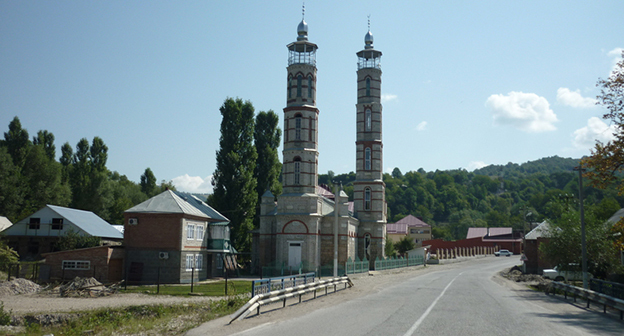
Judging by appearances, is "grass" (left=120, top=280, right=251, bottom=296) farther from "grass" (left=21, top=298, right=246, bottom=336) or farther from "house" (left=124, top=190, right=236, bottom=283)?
"grass" (left=21, top=298, right=246, bottom=336)

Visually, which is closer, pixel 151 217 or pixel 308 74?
pixel 151 217

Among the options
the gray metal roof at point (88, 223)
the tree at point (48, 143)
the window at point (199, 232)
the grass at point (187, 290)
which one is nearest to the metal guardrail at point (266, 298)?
the grass at point (187, 290)

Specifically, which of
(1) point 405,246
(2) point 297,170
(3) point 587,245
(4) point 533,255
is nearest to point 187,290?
(2) point 297,170

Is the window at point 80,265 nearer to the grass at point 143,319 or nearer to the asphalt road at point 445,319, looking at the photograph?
the grass at point 143,319

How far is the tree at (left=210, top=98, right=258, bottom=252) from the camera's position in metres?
49.5

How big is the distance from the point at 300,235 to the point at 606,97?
2657cm

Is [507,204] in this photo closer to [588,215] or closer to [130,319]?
[588,215]

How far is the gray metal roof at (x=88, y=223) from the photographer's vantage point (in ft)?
145

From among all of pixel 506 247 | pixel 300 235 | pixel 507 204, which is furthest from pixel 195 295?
pixel 507 204

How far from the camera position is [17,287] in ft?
91.2

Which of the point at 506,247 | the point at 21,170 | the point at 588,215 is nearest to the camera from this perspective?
the point at 588,215

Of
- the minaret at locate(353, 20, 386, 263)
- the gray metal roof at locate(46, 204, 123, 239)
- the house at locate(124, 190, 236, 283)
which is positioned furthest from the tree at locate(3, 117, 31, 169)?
the minaret at locate(353, 20, 386, 263)

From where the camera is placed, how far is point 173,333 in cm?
1544

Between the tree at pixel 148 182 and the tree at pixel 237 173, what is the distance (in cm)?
4257
